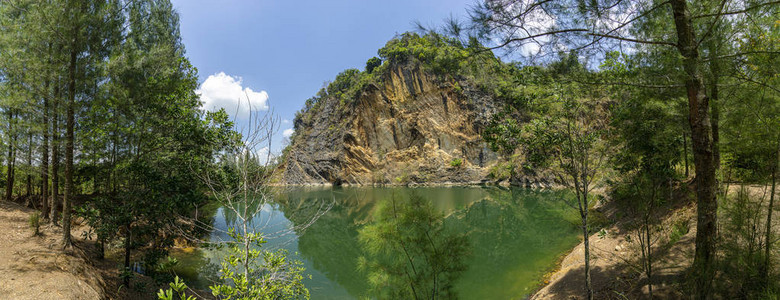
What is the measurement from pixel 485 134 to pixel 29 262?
8.14 m

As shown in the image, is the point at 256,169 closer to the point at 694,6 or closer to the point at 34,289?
the point at 34,289

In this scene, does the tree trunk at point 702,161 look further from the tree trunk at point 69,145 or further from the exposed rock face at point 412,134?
the exposed rock face at point 412,134

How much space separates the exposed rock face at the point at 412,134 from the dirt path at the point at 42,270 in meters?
41.3

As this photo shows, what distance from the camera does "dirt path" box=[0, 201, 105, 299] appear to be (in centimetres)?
434

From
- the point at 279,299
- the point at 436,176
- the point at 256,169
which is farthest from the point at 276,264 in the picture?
the point at 436,176

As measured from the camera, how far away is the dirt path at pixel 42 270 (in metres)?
4.34

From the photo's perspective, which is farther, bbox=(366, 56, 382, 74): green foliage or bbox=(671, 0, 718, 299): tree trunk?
bbox=(366, 56, 382, 74): green foliage

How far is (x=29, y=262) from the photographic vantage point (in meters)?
5.09

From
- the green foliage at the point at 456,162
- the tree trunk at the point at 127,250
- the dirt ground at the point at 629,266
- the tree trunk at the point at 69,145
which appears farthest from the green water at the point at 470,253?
the green foliage at the point at 456,162

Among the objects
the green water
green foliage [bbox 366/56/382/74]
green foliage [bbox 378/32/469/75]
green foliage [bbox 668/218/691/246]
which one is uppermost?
green foliage [bbox 366/56/382/74]

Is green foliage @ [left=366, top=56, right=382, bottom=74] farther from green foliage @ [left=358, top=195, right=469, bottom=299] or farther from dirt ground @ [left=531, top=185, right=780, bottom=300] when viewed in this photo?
green foliage @ [left=358, top=195, right=469, bottom=299]

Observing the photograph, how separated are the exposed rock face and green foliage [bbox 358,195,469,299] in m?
41.5

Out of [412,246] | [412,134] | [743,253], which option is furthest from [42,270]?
[412,134]

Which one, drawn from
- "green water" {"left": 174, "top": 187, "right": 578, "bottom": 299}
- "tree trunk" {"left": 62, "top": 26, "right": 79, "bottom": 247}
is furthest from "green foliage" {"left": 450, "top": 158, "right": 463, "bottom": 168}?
"tree trunk" {"left": 62, "top": 26, "right": 79, "bottom": 247}
